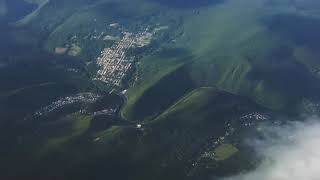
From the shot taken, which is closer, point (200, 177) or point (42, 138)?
point (200, 177)

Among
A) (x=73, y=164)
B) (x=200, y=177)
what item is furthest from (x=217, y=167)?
(x=73, y=164)

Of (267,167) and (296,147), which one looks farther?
(296,147)

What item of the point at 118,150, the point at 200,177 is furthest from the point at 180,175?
the point at 118,150

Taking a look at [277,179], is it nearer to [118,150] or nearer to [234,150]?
[234,150]

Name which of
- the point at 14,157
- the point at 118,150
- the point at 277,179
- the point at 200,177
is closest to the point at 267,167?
the point at 277,179

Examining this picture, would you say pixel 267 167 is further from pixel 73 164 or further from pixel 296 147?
pixel 73 164

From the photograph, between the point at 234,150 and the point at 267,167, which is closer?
the point at 267,167

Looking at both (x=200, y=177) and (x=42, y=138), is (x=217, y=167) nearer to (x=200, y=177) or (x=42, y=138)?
(x=200, y=177)
